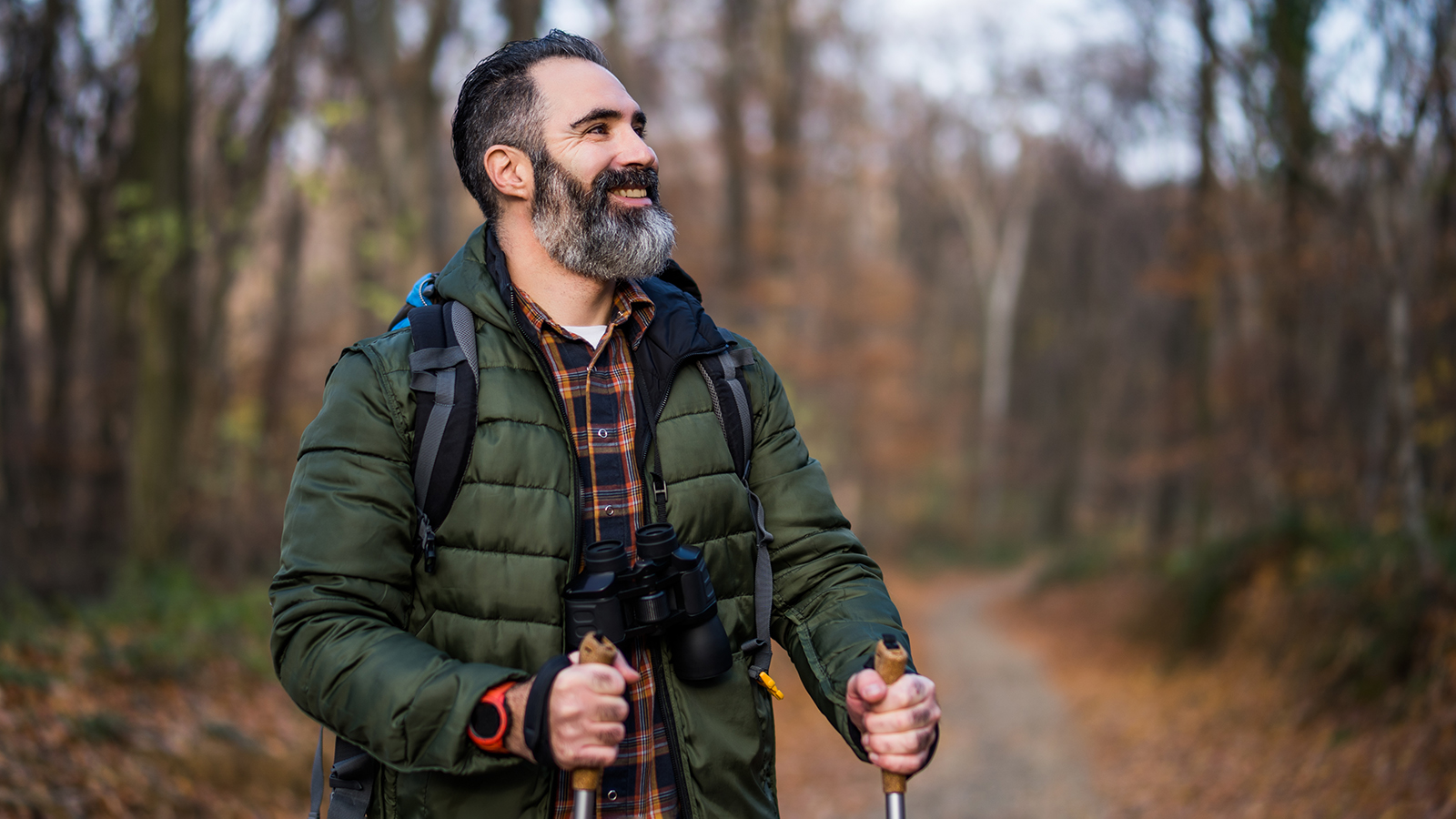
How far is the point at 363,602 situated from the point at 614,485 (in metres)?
0.53

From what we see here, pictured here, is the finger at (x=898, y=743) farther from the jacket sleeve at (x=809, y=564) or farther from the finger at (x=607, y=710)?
the finger at (x=607, y=710)

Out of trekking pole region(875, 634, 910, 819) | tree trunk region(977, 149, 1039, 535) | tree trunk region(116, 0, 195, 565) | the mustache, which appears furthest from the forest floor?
tree trunk region(977, 149, 1039, 535)

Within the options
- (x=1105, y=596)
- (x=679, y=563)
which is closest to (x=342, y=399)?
(x=679, y=563)

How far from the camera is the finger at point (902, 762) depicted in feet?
6.46

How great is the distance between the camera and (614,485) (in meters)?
2.20

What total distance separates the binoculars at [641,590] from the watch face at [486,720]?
0.78 ft

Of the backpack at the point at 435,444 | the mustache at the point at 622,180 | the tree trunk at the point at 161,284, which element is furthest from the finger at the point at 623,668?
the tree trunk at the point at 161,284

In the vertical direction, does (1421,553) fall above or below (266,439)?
below

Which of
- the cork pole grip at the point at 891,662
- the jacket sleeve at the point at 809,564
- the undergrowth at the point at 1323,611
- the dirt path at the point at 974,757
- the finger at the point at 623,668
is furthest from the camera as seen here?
the dirt path at the point at 974,757

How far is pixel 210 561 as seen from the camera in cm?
1195

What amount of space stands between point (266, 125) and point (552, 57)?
9.86m

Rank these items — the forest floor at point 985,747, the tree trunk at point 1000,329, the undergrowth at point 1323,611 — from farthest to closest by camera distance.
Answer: the tree trunk at point 1000,329 < the undergrowth at point 1323,611 < the forest floor at point 985,747

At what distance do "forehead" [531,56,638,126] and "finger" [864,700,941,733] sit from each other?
139 centimetres

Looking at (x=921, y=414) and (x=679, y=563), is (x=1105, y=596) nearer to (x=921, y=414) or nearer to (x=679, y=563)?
(x=921, y=414)
